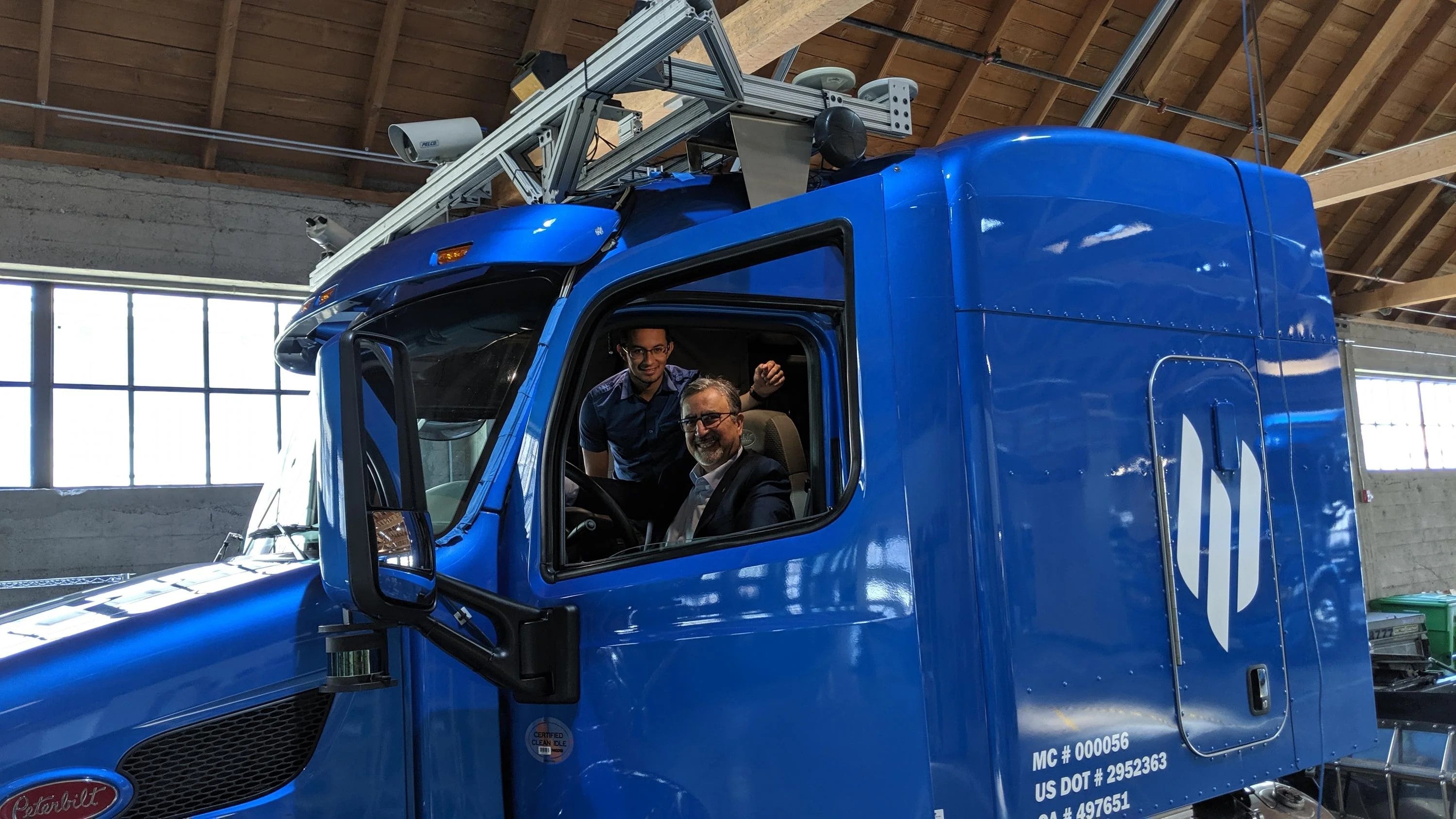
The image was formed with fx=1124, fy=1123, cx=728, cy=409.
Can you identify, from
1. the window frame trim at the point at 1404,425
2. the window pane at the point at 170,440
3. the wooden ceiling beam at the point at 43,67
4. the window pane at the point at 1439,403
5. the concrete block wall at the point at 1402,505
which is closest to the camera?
the wooden ceiling beam at the point at 43,67

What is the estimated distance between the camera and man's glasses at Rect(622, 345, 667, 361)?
113 inches

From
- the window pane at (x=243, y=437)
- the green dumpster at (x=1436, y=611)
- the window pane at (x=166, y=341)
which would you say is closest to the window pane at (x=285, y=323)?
the window pane at (x=243, y=437)

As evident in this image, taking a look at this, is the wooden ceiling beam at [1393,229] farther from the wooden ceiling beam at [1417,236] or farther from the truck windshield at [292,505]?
the truck windshield at [292,505]

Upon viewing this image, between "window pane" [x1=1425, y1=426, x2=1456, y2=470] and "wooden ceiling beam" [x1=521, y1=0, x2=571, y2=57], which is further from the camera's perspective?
"window pane" [x1=1425, y1=426, x2=1456, y2=470]

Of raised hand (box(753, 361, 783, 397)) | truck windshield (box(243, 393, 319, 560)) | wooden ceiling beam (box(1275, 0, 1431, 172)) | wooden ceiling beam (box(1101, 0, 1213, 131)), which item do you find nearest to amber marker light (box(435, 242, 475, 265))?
truck windshield (box(243, 393, 319, 560))

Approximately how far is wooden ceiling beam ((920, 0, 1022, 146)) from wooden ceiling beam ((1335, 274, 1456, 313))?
8518 millimetres

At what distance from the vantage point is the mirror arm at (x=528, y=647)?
2186 millimetres

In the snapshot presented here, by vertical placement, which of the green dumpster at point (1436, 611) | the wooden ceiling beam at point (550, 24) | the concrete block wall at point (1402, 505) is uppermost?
the wooden ceiling beam at point (550, 24)

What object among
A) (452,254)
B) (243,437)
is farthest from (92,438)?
(452,254)

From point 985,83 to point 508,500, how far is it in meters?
9.92

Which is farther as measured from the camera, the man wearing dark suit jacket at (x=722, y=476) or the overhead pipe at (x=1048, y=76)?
the overhead pipe at (x=1048, y=76)

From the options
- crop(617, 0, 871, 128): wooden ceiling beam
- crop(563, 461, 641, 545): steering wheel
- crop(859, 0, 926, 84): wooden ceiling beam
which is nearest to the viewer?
crop(563, 461, 641, 545): steering wheel

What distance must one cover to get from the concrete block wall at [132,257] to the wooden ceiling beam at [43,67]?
9.6 inches

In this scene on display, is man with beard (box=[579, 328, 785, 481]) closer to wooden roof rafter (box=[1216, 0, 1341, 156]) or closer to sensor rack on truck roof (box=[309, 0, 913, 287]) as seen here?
sensor rack on truck roof (box=[309, 0, 913, 287])
